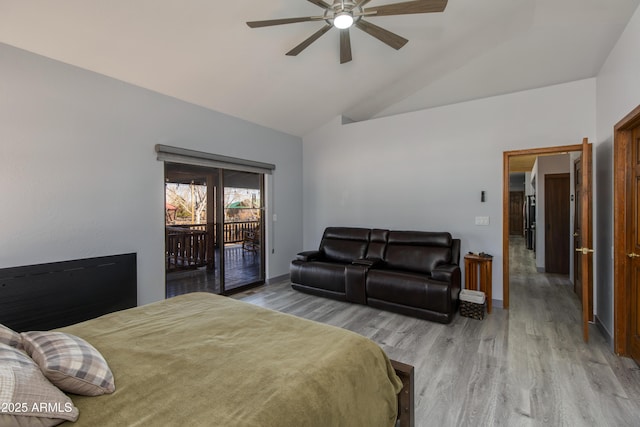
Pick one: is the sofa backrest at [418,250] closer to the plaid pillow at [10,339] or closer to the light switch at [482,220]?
the light switch at [482,220]

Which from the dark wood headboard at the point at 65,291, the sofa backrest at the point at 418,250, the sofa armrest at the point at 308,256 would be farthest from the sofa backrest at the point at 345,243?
the dark wood headboard at the point at 65,291

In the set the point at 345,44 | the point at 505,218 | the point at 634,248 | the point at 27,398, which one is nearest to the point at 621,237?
the point at 634,248

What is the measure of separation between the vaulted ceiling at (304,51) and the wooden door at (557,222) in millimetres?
3059

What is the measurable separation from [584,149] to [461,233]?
172cm

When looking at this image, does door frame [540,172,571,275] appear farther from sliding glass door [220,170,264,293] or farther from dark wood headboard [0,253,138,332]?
dark wood headboard [0,253,138,332]

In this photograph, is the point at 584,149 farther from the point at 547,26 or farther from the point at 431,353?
the point at 431,353

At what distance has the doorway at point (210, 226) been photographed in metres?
4.13

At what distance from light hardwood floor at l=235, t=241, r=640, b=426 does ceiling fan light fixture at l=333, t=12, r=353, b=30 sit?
2.82 meters

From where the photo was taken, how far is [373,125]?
5.03m

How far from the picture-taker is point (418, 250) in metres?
4.16

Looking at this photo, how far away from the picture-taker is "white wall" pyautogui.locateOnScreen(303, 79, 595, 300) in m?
3.72

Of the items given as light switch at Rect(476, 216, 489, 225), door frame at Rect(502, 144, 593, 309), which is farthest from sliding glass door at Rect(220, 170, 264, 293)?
door frame at Rect(502, 144, 593, 309)

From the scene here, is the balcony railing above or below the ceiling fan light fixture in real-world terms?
below

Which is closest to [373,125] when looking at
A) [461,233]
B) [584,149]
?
[461,233]
